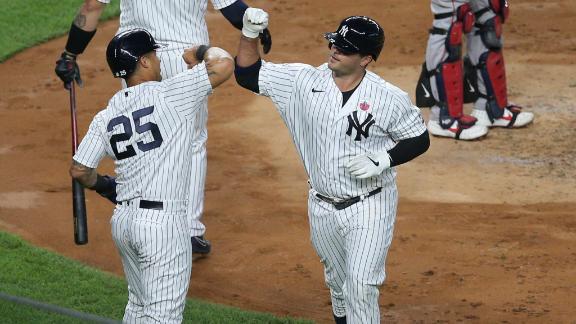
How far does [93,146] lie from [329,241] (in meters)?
1.32

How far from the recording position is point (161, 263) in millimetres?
6012

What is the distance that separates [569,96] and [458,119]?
1.37 meters

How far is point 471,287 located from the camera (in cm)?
776

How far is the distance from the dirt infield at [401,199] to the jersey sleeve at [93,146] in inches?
73.2

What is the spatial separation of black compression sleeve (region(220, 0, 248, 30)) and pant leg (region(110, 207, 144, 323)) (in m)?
2.19

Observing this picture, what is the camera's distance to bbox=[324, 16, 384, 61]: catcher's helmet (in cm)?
629

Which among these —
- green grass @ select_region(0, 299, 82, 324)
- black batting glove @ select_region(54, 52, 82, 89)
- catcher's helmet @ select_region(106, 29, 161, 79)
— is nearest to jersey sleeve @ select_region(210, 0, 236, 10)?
black batting glove @ select_region(54, 52, 82, 89)

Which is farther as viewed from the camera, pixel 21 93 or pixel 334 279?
pixel 21 93

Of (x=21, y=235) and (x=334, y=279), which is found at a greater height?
(x=334, y=279)

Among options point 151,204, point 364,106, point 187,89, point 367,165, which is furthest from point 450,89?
point 151,204

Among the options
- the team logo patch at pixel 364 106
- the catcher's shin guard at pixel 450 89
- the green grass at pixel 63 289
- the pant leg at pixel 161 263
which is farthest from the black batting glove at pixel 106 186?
the catcher's shin guard at pixel 450 89

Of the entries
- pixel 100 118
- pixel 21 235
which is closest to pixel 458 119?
pixel 21 235

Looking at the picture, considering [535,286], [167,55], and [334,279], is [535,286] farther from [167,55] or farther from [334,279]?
[167,55]

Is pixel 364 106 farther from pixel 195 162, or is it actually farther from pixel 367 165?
pixel 195 162
